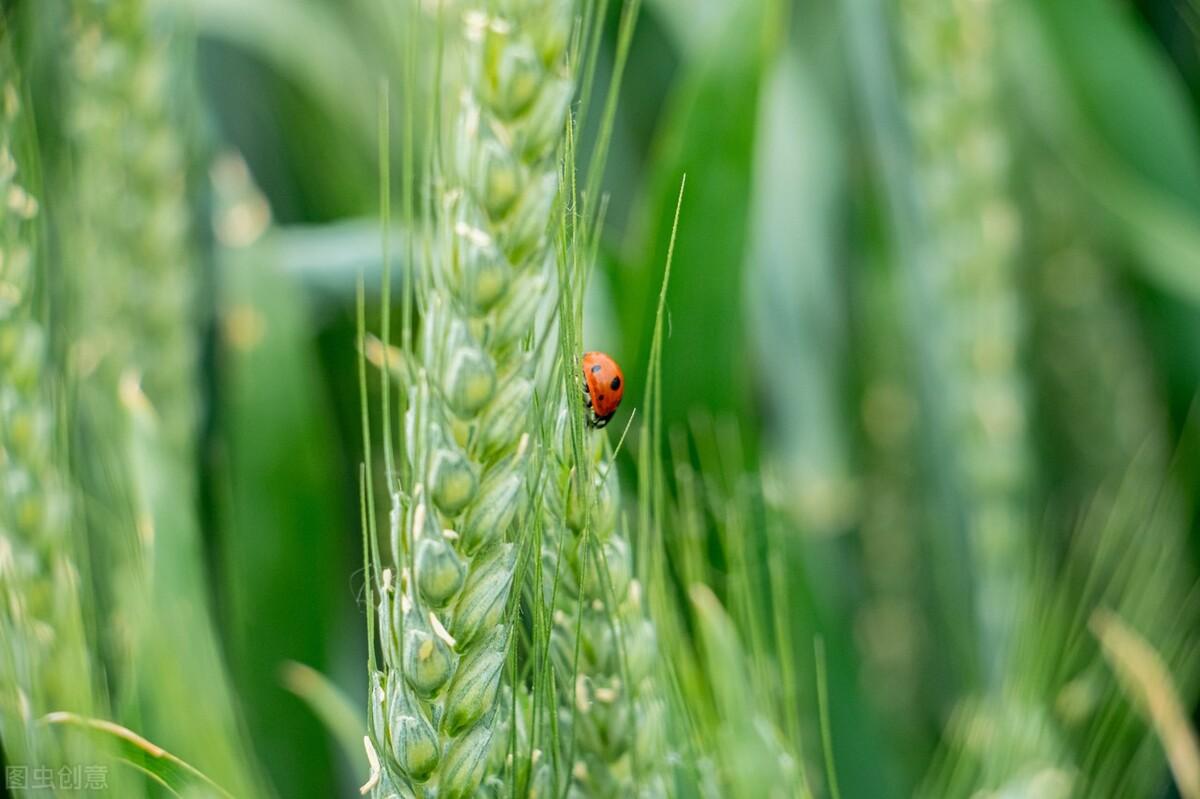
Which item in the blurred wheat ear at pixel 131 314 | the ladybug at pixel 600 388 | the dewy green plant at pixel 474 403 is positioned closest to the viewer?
the dewy green plant at pixel 474 403

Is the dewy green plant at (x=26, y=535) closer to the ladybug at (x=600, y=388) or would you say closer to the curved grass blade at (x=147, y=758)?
the curved grass blade at (x=147, y=758)

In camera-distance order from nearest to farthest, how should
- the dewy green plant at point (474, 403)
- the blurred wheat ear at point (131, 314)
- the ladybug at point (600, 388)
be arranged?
the dewy green plant at point (474, 403) → the ladybug at point (600, 388) → the blurred wheat ear at point (131, 314)

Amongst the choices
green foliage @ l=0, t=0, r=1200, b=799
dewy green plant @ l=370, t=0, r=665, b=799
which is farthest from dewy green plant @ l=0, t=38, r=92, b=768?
dewy green plant @ l=370, t=0, r=665, b=799

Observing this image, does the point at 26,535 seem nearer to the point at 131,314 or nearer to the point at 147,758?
the point at 147,758

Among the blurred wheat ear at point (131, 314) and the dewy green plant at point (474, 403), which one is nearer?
the dewy green plant at point (474, 403)

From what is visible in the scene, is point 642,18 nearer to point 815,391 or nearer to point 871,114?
point 871,114

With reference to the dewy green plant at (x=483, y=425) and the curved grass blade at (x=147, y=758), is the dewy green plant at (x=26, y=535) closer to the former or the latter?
the curved grass blade at (x=147, y=758)

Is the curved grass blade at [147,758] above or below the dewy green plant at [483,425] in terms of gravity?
below

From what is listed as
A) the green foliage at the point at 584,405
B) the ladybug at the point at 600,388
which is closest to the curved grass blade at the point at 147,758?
the green foliage at the point at 584,405

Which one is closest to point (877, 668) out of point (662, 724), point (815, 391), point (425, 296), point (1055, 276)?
point (815, 391)

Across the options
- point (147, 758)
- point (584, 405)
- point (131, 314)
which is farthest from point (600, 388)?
point (131, 314)
